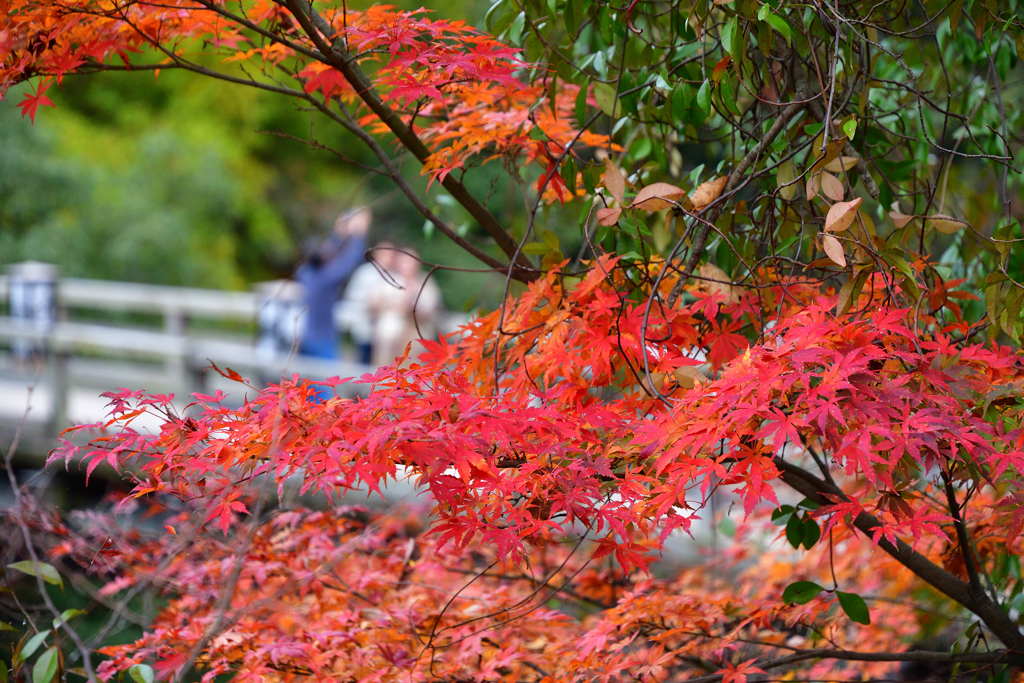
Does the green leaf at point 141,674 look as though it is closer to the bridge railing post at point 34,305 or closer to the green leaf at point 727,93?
the green leaf at point 727,93

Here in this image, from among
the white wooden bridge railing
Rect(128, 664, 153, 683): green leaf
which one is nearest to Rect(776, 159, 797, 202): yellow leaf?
Rect(128, 664, 153, 683): green leaf

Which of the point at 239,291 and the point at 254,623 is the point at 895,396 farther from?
the point at 239,291

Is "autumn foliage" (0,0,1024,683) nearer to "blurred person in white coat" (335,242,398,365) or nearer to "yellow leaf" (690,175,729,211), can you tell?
"yellow leaf" (690,175,729,211)

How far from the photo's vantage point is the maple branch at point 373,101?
4.54ft

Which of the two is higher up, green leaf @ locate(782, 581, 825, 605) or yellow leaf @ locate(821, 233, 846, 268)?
yellow leaf @ locate(821, 233, 846, 268)

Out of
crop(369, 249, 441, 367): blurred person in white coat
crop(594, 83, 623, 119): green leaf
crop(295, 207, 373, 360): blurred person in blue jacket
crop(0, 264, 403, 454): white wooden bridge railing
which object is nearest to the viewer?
crop(594, 83, 623, 119): green leaf

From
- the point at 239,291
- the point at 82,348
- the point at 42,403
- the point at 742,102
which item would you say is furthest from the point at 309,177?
the point at 742,102

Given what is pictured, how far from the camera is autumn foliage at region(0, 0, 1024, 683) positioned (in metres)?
1.08

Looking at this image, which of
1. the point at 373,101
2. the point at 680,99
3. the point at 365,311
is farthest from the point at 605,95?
the point at 365,311

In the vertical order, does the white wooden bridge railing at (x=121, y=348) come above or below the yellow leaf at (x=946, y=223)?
below

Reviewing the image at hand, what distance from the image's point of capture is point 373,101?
1.47 meters

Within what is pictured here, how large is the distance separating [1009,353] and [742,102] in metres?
1.06

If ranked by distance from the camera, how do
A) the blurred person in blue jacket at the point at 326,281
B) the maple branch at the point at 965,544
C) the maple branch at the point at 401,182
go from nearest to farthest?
the maple branch at the point at 965,544
the maple branch at the point at 401,182
the blurred person in blue jacket at the point at 326,281

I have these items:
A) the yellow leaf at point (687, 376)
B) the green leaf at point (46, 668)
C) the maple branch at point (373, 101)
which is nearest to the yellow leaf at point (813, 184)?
the yellow leaf at point (687, 376)
